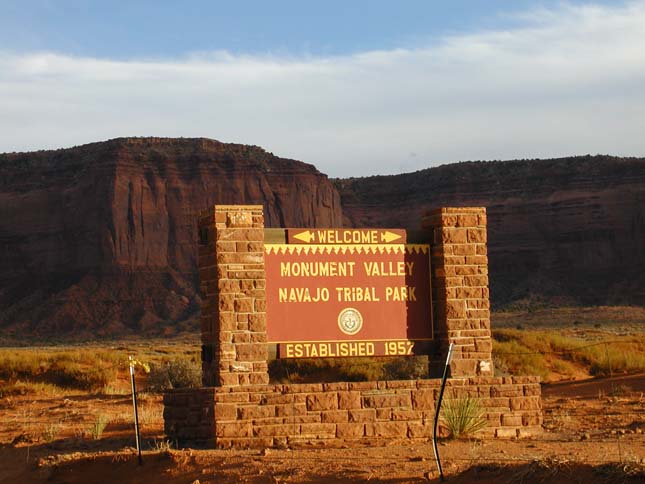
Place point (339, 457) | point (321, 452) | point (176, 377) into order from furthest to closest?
point (176, 377)
point (321, 452)
point (339, 457)

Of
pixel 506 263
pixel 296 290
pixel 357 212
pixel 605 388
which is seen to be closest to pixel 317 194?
pixel 357 212

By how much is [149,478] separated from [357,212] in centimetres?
9697

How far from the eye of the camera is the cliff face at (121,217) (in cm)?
8369

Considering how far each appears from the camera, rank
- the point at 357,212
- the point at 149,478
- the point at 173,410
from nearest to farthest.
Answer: the point at 149,478
the point at 173,410
the point at 357,212

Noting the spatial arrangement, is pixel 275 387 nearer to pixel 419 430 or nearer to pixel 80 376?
pixel 419 430

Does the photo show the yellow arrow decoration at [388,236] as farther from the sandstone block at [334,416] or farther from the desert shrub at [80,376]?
the desert shrub at [80,376]

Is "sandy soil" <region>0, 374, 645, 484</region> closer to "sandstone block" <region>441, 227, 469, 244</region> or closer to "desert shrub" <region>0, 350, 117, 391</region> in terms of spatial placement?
"sandstone block" <region>441, 227, 469, 244</region>

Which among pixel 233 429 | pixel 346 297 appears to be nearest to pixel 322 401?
pixel 233 429

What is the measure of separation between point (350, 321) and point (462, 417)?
1.96 metres

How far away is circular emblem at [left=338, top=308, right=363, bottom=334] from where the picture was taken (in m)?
15.2

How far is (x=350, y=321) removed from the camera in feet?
50.1

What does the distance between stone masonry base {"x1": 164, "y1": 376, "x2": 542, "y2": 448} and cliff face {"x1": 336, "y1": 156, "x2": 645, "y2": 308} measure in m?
76.0

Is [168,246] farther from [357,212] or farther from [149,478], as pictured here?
[149,478]

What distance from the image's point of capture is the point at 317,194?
99125mm
